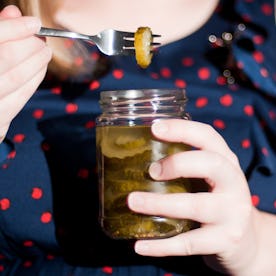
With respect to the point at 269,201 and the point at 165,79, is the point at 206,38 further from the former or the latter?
the point at 269,201

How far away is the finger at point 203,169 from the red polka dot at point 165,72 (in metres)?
0.38

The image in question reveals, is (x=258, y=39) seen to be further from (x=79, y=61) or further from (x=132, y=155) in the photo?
(x=132, y=155)

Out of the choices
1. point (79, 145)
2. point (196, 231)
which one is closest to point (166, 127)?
point (196, 231)

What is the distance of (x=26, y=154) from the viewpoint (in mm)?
930

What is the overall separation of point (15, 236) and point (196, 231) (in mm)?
396

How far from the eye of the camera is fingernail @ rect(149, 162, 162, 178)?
0.64 meters

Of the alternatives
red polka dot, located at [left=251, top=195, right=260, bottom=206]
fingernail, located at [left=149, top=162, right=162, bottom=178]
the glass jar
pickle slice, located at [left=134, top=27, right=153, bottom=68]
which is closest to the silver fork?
pickle slice, located at [left=134, top=27, right=153, bottom=68]

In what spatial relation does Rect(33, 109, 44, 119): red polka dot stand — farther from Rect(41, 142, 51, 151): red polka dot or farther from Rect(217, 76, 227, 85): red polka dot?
Rect(217, 76, 227, 85): red polka dot

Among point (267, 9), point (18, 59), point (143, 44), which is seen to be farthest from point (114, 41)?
point (267, 9)

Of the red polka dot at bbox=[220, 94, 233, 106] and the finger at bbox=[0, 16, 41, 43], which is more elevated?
the finger at bbox=[0, 16, 41, 43]

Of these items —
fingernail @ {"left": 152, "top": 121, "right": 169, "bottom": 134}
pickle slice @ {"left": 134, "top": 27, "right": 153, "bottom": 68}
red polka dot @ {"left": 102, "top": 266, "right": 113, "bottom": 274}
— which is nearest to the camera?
fingernail @ {"left": 152, "top": 121, "right": 169, "bottom": 134}

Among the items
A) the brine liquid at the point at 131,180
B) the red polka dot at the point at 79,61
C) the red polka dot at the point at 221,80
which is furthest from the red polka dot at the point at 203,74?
the brine liquid at the point at 131,180

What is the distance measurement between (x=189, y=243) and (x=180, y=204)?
70 millimetres

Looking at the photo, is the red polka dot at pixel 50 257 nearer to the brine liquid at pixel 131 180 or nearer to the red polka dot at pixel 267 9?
the brine liquid at pixel 131 180
